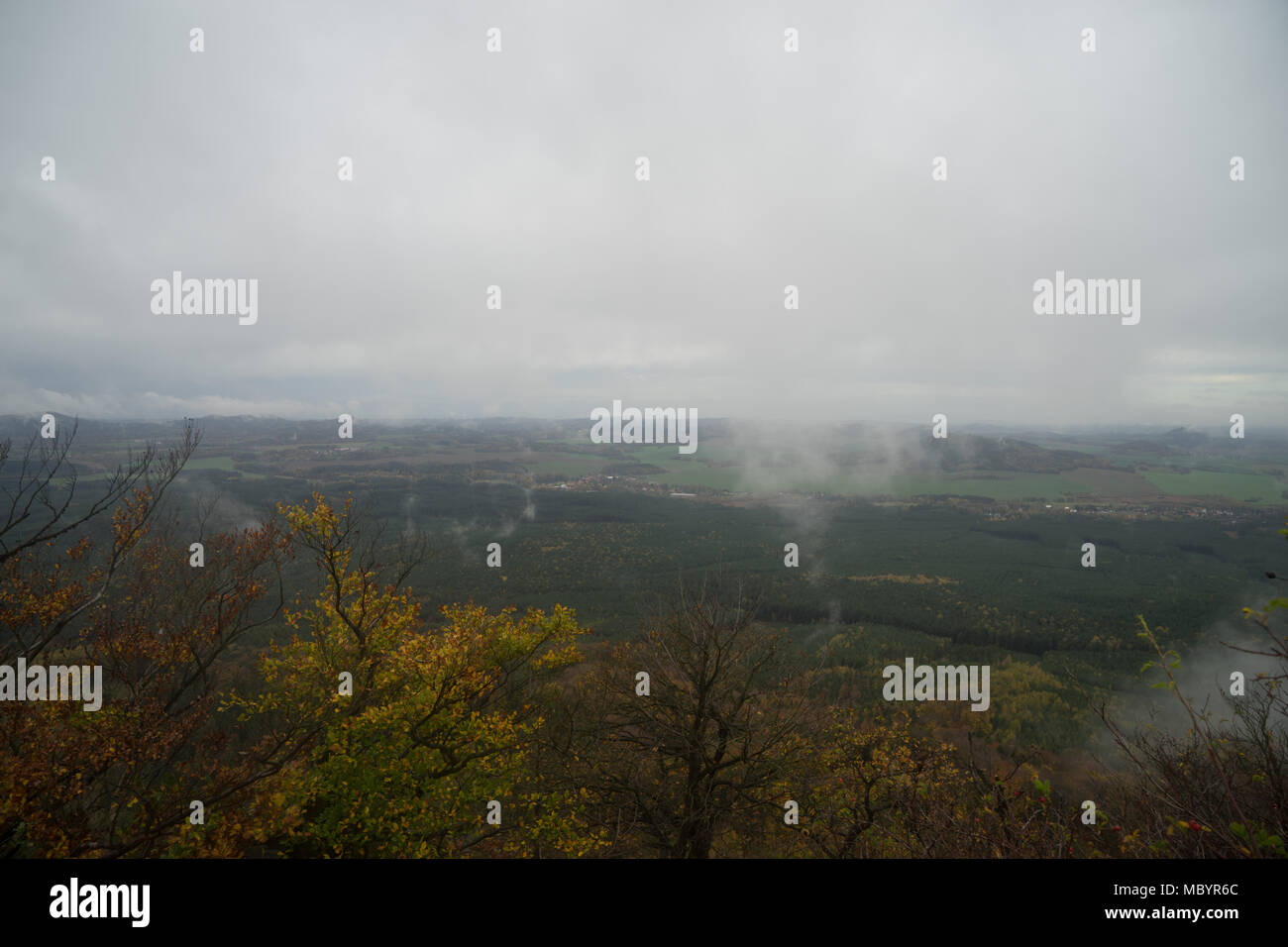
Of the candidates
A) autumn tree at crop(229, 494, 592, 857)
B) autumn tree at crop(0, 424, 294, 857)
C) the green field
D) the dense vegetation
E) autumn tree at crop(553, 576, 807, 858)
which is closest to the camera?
the dense vegetation

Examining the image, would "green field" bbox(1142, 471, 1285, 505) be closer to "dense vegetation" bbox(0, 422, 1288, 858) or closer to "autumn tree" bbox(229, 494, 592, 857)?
"dense vegetation" bbox(0, 422, 1288, 858)

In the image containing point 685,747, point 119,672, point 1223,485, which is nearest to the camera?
point 119,672

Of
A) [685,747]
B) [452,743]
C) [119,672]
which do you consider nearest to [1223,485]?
[685,747]

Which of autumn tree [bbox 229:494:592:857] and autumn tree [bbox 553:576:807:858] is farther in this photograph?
autumn tree [bbox 553:576:807:858]

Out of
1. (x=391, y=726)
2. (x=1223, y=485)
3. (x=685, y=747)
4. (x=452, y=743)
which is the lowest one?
(x=452, y=743)

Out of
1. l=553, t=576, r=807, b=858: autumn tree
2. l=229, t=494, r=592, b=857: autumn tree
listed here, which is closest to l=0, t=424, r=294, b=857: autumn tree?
l=229, t=494, r=592, b=857: autumn tree

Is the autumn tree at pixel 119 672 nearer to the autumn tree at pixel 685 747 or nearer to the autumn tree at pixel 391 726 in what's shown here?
the autumn tree at pixel 391 726

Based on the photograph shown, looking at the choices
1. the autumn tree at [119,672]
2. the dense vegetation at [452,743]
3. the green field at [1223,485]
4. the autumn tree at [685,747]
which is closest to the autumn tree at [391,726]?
the dense vegetation at [452,743]

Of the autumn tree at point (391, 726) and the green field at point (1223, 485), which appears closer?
the autumn tree at point (391, 726)

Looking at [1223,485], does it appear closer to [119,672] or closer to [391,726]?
[391,726]

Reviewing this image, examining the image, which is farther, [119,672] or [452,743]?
[452,743]

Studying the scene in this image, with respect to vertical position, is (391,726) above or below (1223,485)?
below
